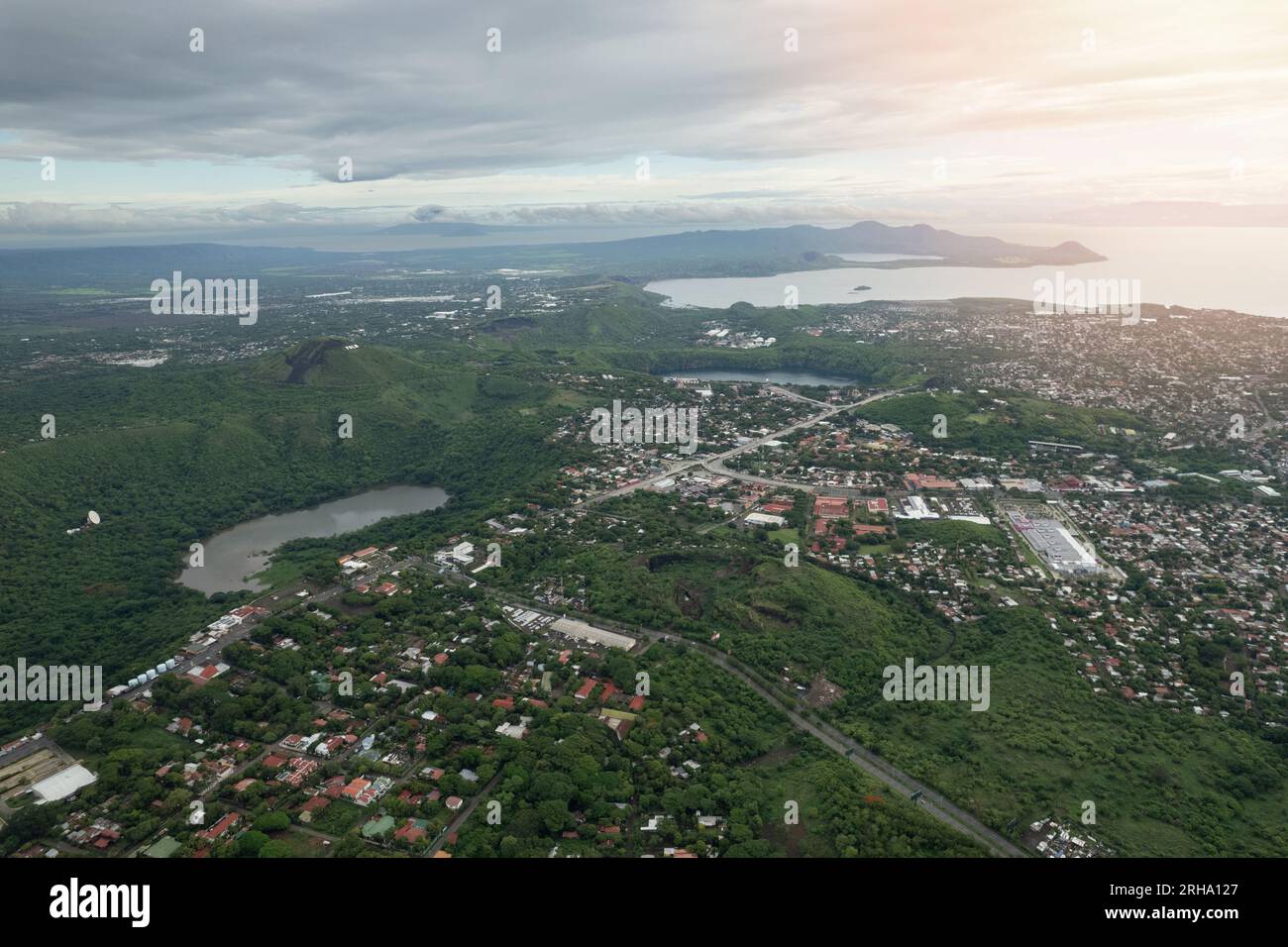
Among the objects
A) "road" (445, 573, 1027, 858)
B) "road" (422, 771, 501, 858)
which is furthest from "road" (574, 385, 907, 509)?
"road" (422, 771, 501, 858)

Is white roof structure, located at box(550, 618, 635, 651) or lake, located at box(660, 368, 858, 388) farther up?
lake, located at box(660, 368, 858, 388)

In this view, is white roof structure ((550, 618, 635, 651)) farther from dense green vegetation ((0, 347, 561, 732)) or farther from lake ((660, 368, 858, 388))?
lake ((660, 368, 858, 388))

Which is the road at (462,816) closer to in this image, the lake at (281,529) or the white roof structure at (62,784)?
the white roof structure at (62,784)

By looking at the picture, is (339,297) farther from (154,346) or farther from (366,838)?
(366,838)

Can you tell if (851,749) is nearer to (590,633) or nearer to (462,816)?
(590,633)

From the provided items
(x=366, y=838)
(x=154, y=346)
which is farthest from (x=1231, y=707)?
(x=154, y=346)

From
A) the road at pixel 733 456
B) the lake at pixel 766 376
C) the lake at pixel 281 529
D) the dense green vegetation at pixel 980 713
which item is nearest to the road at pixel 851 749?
the dense green vegetation at pixel 980 713

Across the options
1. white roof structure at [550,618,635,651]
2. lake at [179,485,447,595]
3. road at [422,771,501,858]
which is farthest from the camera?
lake at [179,485,447,595]
